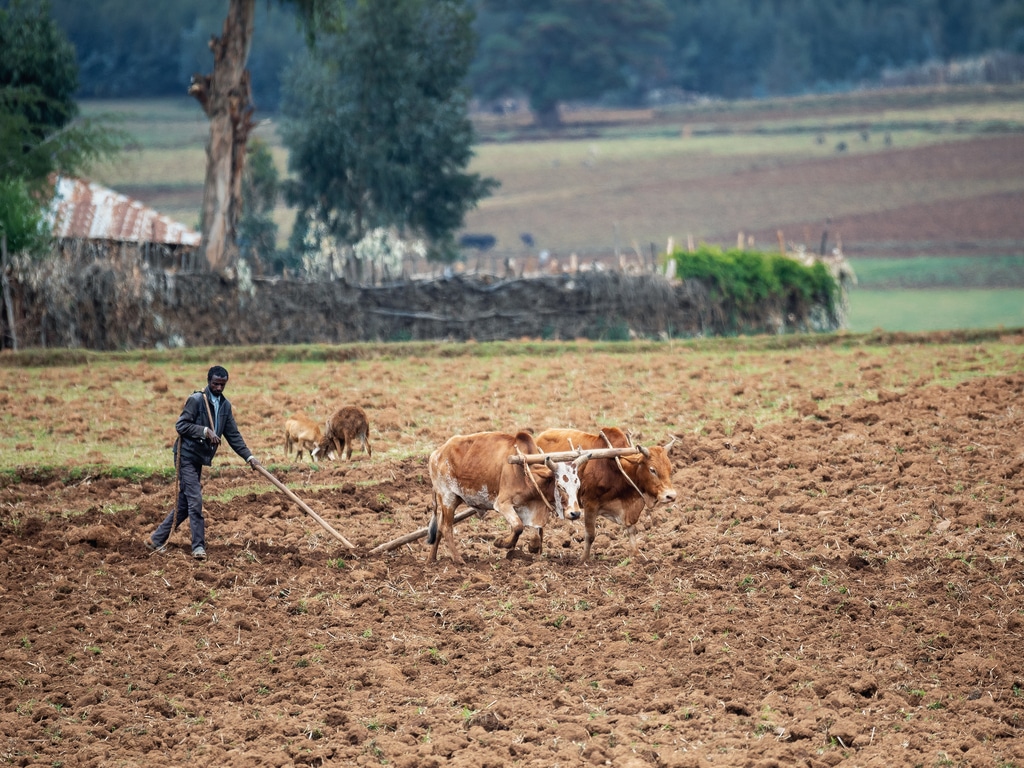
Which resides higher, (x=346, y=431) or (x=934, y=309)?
(x=346, y=431)

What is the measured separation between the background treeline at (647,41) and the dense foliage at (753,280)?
Answer: 164 ft

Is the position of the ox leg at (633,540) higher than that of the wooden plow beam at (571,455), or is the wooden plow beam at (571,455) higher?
the wooden plow beam at (571,455)

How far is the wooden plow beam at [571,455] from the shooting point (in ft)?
38.5

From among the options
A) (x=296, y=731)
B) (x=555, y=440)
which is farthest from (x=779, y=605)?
(x=296, y=731)

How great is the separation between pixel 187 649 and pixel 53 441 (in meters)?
8.24

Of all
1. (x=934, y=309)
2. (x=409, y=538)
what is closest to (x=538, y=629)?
(x=409, y=538)

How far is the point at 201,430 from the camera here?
12.5 meters

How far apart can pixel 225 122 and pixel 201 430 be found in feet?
62.2

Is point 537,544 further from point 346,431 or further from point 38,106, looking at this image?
point 38,106

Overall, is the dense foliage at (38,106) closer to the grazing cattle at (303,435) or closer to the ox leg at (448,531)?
the grazing cattle at (303,435)

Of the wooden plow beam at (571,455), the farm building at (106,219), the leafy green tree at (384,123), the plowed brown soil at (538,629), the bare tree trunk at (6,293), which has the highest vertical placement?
the leafy green tree at (384,123)

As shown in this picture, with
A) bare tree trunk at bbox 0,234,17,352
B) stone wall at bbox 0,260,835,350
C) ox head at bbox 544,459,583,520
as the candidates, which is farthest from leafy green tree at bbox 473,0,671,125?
ox head at bbox 544,459,583,520

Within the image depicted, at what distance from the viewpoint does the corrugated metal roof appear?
37219 mm

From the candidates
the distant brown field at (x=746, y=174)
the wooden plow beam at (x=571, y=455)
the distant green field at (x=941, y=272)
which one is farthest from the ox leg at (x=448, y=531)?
the distant brown field at (x=746, y=174)
